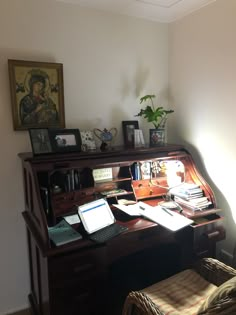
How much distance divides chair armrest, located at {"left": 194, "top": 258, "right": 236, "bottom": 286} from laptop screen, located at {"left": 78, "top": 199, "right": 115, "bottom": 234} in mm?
637

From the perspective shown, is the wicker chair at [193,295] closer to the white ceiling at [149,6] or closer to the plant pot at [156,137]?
the plant pot at [156,137]

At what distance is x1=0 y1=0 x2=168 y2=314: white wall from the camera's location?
1917mm

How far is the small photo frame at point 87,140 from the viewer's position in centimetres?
207

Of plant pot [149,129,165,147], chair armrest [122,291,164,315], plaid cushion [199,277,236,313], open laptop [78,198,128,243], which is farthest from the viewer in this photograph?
plant pot [149,129,165,147]

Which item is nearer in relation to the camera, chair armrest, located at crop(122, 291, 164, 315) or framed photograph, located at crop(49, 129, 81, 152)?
chair armrest, located at crop(122, 291, 164, 315)

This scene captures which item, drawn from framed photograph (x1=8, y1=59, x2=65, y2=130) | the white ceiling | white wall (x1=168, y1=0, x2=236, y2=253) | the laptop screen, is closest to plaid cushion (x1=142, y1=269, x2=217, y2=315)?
the laptop screen

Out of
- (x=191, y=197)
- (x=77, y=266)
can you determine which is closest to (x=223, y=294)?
(x=77, y=266)

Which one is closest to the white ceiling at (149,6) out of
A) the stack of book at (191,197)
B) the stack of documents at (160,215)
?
the stack of book at (191,197)

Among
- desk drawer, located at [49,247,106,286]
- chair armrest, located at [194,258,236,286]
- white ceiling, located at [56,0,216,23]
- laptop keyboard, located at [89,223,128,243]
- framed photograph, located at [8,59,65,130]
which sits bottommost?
chair armrest, located at [194,258,236,286]

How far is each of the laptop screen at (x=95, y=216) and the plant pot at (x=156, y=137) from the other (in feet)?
2.52

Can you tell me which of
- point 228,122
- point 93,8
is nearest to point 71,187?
point 228,122

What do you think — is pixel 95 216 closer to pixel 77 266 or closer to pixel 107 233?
pixel 107 233

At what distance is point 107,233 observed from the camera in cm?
163

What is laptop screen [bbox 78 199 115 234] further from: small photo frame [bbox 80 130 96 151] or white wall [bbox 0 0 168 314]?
white wall [bbox 0 0 168 314]
